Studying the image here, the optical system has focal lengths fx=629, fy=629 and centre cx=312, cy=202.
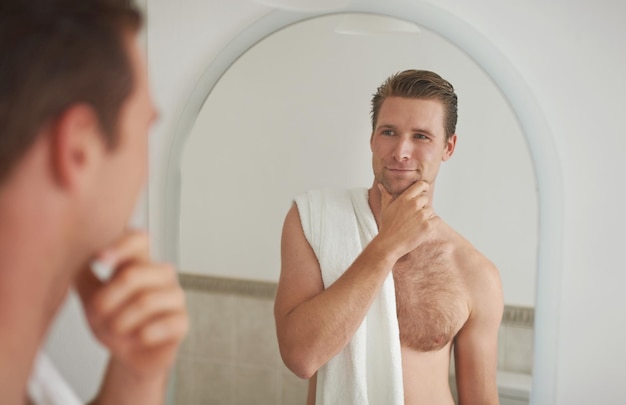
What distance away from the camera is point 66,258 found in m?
0.37

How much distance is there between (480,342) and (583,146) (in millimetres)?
274

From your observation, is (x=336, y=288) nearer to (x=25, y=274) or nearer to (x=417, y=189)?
(x=417, y=189)

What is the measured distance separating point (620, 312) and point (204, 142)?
57 cm

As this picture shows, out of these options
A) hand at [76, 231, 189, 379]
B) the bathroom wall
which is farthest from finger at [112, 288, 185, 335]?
the bathroom wall

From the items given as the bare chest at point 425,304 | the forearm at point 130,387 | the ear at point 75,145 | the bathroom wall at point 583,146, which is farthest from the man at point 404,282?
the ear at point 75,145

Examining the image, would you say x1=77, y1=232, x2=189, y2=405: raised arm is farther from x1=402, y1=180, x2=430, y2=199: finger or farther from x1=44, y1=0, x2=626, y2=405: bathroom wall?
x1=44, y1=0, x2=626, y2=405: bathroom wall

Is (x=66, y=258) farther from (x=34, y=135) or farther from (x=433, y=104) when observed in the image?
(x=433, y=104)

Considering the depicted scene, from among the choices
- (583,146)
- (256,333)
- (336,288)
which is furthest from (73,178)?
(583,146)

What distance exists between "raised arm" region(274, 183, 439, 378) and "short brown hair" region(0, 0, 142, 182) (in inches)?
15.3

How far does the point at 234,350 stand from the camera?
84cm

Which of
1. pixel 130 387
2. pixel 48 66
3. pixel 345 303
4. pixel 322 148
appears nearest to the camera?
pixel 48 66

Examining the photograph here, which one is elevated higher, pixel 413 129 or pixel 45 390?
pixel 413 129

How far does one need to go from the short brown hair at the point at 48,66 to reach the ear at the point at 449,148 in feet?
1.47

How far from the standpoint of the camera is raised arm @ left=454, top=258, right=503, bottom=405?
2.37 ft
